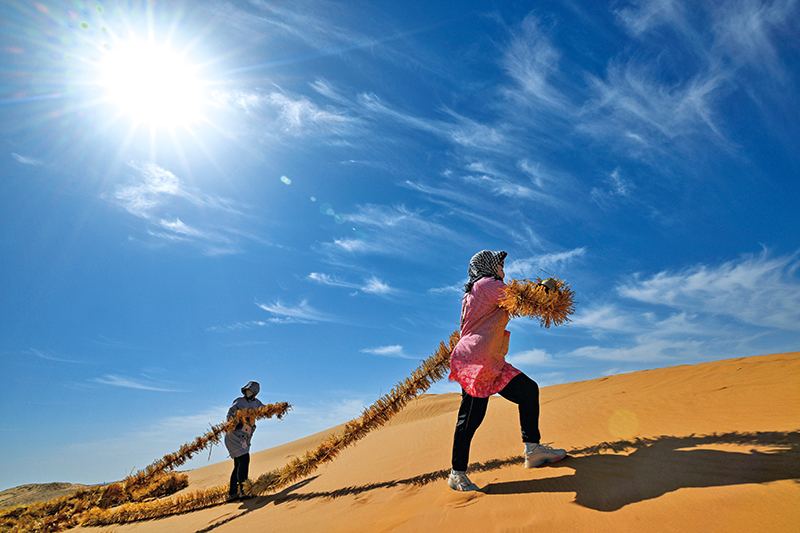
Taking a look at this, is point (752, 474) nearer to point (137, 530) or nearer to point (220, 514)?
point (220, 514)

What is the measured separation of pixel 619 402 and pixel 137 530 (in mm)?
8842

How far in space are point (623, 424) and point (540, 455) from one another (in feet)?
7.98

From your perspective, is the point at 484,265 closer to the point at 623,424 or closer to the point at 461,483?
the point at 461,483

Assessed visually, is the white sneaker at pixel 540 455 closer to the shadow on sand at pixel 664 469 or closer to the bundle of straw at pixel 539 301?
the shadow on sand at pixel 664 469

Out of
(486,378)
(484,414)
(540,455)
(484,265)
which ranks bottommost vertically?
(540,455)

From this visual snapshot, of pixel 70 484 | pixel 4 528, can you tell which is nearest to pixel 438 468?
pixel 4 528

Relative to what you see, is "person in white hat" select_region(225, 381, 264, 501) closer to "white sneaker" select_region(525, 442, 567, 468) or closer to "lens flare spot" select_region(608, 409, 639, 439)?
"white sneaker" select_region(525, 442, 567, 468)

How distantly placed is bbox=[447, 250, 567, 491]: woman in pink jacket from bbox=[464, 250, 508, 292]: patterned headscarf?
171mm

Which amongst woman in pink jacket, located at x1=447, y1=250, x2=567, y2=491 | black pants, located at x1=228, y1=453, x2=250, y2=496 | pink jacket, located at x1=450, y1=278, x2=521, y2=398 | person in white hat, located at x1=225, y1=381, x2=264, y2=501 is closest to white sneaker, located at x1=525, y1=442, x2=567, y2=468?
woman in pink jacket, located at x1=447, y1=250, x2=567, y2=491

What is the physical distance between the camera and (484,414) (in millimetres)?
3678

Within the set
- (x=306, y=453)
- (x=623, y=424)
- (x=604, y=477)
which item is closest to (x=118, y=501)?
(x=306, y=453)

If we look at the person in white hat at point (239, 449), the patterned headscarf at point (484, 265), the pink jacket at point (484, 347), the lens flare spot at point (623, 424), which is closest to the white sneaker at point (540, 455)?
the pink jacket at point (484, 347)

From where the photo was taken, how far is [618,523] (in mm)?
2252

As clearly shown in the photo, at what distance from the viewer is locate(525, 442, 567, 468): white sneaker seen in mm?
3709
